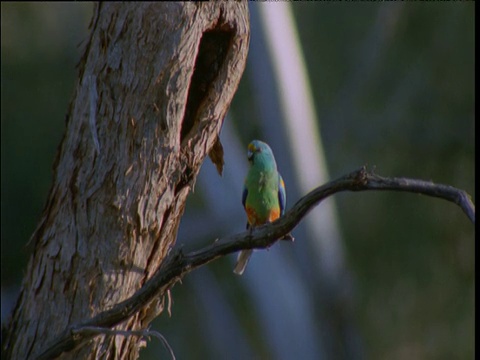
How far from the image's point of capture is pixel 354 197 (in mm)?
8594

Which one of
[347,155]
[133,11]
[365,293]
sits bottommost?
[365,293]

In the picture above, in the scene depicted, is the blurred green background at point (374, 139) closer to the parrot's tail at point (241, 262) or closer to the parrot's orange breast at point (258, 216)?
the parrot's tail at point (241, 262)

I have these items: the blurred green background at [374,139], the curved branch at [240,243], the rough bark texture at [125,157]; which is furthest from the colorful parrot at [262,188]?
the blurred green background at [374,139]

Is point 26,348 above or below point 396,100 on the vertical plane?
below

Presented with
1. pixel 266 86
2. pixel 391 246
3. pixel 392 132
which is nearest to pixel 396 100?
pixel 392 132

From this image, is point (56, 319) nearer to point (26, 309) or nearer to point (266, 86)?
point (26, 309)

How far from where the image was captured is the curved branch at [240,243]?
6.74ft

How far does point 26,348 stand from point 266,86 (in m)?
3.59

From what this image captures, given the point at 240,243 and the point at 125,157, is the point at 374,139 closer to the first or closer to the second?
the point at 125,157

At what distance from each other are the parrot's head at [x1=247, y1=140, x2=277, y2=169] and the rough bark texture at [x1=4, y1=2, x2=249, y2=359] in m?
0.54

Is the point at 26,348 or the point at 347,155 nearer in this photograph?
the point at 26,348

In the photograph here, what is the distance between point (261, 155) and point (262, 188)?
4.6 inches

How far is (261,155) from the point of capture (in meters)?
3.02

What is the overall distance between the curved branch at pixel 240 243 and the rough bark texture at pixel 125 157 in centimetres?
10
